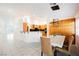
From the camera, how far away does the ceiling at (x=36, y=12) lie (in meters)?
1.82

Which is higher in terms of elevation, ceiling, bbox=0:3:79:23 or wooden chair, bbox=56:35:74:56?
ceiling, bbox=0:3:79:23

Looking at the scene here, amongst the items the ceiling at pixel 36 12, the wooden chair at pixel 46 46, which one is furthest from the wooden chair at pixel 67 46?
the ceiling at pixel 36 12

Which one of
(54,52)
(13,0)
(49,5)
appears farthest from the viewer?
(54,52)

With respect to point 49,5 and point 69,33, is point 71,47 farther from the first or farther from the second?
point 49,5

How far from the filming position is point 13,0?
5.25ft

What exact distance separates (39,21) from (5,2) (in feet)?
2.02

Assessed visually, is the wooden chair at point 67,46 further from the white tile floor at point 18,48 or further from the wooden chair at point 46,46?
the white tile floor at point 18,48

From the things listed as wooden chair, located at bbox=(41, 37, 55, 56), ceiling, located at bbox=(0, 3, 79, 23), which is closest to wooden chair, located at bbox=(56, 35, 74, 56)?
wooden chair, located at bbox=(41, 37, 55, 56)

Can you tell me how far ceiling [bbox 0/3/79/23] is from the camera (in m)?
1.82

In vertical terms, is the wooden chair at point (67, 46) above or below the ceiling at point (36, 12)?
below

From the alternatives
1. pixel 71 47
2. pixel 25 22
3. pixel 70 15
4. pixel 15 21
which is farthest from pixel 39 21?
pixel 71 47

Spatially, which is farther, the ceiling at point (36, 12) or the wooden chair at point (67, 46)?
the wooden chair at point (67, 46)

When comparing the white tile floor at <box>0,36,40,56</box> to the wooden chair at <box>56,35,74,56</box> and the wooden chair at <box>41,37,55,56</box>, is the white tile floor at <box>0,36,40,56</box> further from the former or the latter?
the wooden chair at <box>56,35,74,56</box>

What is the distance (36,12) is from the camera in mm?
1942
